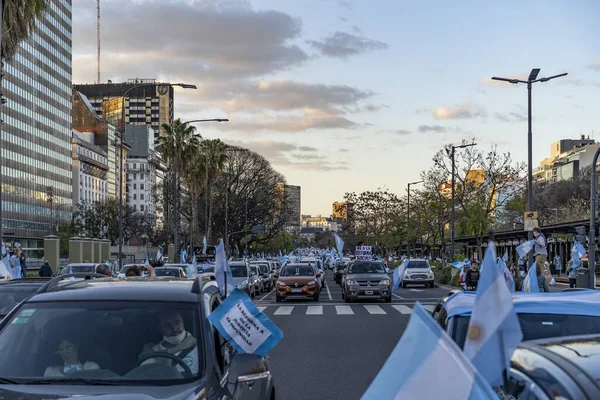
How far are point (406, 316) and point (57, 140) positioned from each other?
106 metres

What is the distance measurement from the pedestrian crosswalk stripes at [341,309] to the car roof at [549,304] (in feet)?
55.3

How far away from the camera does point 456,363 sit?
2588mm

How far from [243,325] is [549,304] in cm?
245

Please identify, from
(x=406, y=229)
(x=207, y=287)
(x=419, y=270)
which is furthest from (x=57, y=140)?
(x=207, y=287)

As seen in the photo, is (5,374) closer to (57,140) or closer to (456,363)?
(456,363)

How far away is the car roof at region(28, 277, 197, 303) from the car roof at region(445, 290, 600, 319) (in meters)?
2.17

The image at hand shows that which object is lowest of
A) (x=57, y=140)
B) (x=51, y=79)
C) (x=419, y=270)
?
(x=419, y=270)

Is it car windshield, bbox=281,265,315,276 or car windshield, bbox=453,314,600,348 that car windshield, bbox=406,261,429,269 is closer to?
car windshield, bbox=281,265,315,276

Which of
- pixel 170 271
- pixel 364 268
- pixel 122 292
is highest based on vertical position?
pixel 122 292

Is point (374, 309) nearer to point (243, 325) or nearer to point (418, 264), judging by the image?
point (418, 264)

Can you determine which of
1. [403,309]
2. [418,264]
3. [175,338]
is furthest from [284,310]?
[175,338]

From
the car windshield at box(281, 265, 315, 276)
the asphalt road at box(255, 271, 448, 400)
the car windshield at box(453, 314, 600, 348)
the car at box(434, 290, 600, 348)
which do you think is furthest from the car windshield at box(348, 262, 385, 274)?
the car windshield at box(453, 314, 600, 348)

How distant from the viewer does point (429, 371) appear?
2611 millimetres

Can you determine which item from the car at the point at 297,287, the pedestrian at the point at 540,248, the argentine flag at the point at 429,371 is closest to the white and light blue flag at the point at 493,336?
the argentine flag at the point at 429,371
